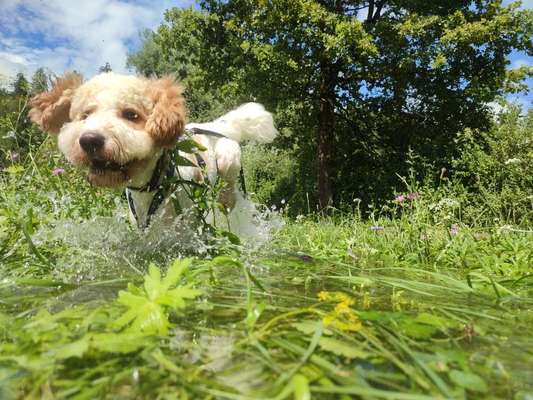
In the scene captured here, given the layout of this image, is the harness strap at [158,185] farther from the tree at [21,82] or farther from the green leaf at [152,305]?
the green leaf at [152,305]

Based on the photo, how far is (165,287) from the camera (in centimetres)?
122

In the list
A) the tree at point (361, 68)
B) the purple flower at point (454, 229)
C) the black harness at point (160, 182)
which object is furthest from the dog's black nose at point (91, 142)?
the tree at point (361, 68)

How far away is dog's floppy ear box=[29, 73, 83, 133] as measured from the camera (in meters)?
3.42

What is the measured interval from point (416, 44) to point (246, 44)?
14.1 ft

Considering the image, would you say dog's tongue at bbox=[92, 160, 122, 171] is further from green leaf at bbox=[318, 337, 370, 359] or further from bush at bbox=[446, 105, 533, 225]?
bush at bbox=[446, 105, 533, 225]

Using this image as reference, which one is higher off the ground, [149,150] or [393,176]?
[149,150]

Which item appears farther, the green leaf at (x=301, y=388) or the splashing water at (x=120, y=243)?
the splashing water at (x=120, y=243)

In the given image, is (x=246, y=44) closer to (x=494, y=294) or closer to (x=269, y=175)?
(x=269, y=175)

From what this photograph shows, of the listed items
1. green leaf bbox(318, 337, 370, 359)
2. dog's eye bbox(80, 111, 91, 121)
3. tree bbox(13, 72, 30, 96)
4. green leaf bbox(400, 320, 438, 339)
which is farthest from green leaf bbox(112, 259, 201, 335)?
tree bbox(13, 72, 30, 96)

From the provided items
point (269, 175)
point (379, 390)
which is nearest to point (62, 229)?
point (379, 390)

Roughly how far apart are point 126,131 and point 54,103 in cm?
79

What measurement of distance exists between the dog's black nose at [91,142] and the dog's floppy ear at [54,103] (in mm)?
668

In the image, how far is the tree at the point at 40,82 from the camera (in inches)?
142

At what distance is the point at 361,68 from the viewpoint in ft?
41.2
